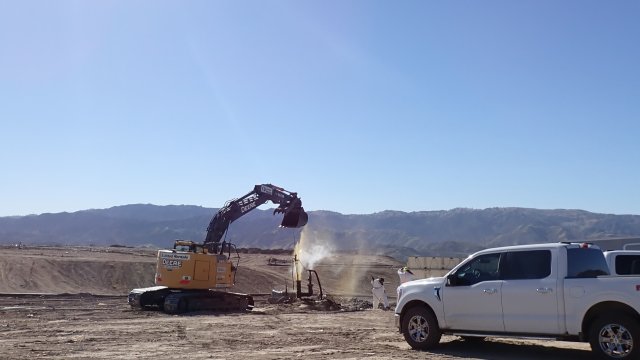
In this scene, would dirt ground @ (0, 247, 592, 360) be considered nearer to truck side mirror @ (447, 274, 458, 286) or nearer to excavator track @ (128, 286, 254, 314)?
excavator track @ (128, 286, 254, 314)

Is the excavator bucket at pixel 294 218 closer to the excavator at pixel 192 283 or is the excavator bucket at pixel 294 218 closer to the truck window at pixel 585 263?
the excavator at pixel 192 283

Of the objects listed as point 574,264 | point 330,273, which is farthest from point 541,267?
point 330,273

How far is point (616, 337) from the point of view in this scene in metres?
11.0

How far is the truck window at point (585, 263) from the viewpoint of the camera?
1180 cm

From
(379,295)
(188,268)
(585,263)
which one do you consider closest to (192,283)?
(188,268)

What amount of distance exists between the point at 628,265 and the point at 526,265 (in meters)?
4.29

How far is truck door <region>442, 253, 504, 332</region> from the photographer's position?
1248 centimetres

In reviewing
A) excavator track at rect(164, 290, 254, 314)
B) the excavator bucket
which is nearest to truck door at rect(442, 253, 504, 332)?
excavator track at rect(164, 290, 254, 314)

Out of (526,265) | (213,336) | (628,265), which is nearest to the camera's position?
(526,265)

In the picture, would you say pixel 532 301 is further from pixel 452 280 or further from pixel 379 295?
pixel 379 295

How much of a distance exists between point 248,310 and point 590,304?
16776 mm

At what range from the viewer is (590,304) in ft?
36.9

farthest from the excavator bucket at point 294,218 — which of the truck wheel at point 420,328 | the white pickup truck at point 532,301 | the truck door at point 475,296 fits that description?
the truck door at point 475,296

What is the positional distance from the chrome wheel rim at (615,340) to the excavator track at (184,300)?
16.2 metres
